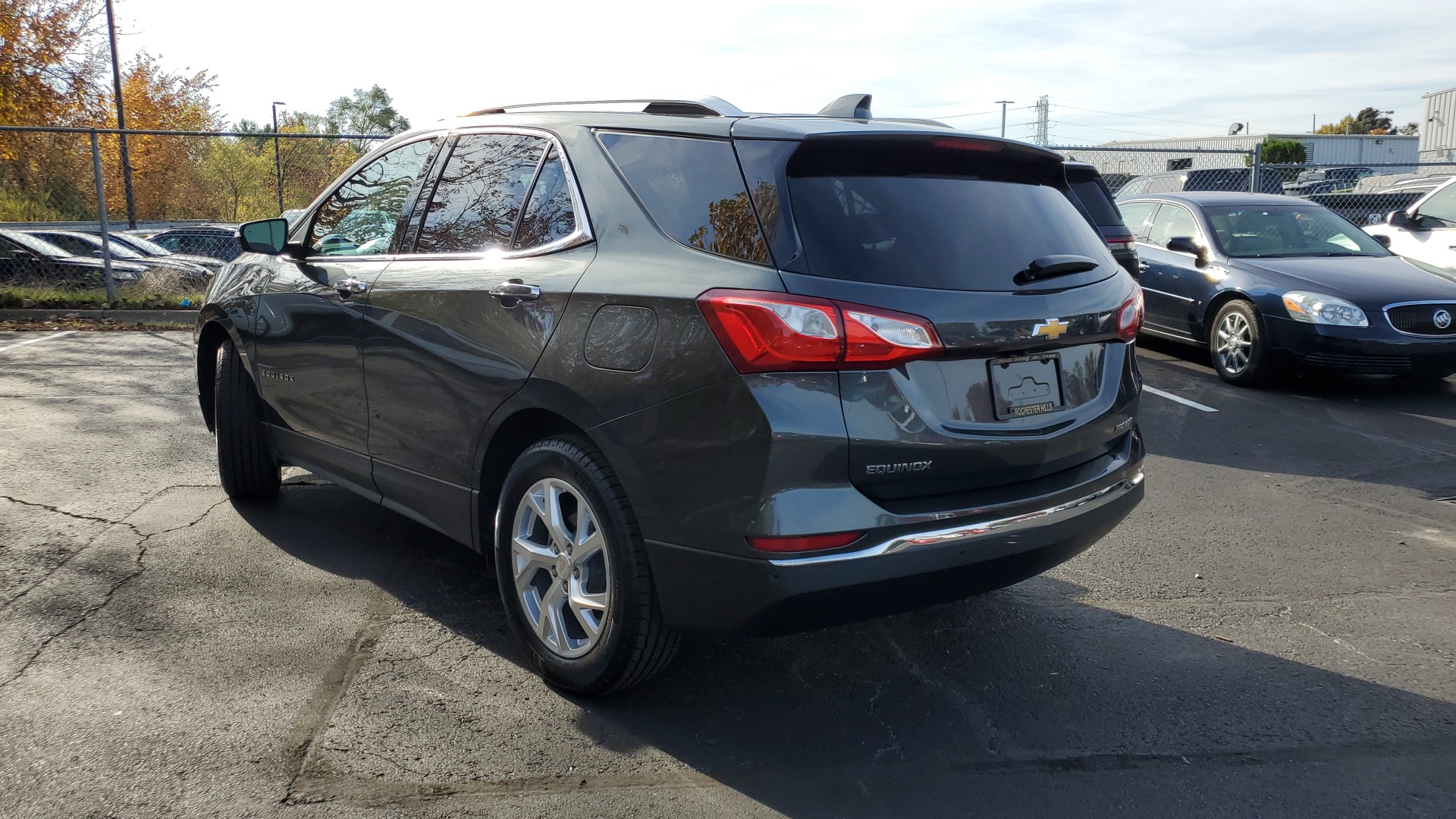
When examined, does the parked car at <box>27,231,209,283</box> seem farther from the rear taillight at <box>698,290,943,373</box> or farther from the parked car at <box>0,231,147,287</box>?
the rear taillight at <box>698,290,943,373</box>

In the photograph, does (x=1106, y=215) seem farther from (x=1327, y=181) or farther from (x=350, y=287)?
(x=1327, y=181)

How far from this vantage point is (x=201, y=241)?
57.9 feet

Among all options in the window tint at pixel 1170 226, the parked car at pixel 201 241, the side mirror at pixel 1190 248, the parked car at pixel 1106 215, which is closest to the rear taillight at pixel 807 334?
the parked car at pixel 1106 215

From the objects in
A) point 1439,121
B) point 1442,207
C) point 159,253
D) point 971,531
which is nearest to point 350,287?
point 971,531

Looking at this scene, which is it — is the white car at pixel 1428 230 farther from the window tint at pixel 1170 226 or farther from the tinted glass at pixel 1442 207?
the window tint at pixel 1170 226

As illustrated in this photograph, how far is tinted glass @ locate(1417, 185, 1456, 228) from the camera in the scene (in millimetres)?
11016

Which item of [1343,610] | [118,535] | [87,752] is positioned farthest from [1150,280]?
[87,752]

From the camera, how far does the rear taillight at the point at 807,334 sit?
2611 mm

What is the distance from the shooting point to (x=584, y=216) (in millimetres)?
3227

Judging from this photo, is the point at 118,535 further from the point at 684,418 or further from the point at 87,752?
the point at 684,418

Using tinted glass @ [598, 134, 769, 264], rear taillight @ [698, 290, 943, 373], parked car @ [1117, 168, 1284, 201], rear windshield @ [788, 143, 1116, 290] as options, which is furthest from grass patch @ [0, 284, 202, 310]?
parked car @ [1117, 168, 1284, 201]

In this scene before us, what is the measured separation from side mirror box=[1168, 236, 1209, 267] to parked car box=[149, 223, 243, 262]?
13701 millimetres

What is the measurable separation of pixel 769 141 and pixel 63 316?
12.4 metres

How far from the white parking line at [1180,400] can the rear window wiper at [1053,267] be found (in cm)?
514
